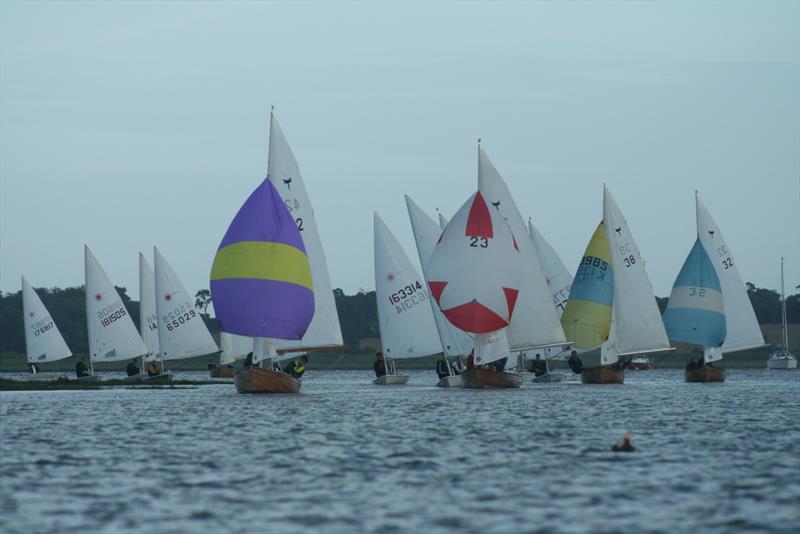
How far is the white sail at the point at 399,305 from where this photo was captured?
77125 millimetres

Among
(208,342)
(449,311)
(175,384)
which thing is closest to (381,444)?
(449,311)

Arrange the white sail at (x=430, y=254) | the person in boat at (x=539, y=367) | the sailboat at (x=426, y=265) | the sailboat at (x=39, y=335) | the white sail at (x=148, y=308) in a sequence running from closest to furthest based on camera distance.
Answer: the sailboat at (x=426, y=265) → the white sail at (x=430, y=254) → the person in boat at (x=539, y=367) → the sailboat at (x=39, y=335) → the white sail at (x=148, y=308)

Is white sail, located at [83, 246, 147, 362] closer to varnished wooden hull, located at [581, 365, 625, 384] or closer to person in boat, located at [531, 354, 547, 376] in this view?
person in boat, located at [531, 354, 547, 376]

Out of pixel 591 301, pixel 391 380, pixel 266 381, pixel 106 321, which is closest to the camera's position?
pixel 266 381

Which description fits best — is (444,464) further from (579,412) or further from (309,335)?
(309,335)

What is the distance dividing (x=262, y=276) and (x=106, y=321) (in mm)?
36215

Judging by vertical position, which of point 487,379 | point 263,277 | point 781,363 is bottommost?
point 487,379

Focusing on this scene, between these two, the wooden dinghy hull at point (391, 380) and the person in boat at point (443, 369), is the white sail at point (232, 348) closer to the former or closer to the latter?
the wooden dinghy hull at point (391, 380)

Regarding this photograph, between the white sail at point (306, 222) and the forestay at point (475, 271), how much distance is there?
16.0 ft

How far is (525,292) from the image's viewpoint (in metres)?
67.0

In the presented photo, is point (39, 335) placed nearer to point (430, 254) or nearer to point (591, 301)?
point (430, 254)

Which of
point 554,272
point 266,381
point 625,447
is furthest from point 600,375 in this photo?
point 625,447

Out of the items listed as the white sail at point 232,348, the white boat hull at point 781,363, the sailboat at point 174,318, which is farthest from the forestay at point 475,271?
the white boat hull at point 781,363

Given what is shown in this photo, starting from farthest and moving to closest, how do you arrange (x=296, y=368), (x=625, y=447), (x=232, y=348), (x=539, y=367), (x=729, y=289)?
1. (x=232, y=348)
2. (x=539, y=367)
3. (x=729, y=289)
4. (x=296, y=368)
5. (x=625, y=447)
